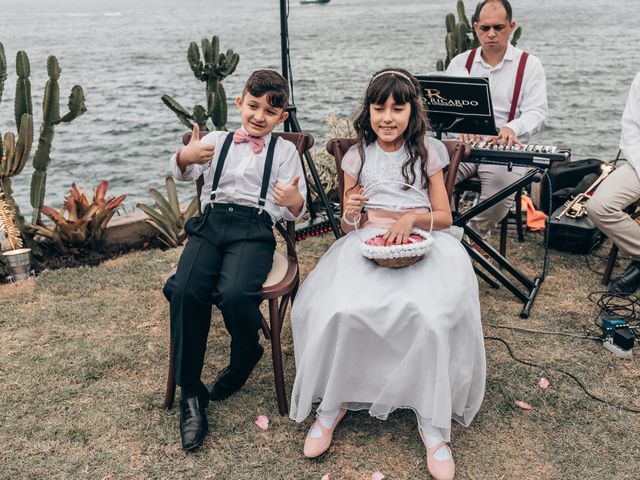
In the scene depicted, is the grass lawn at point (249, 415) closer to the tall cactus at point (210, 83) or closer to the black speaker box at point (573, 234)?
the black speaker box at point (573, 234)

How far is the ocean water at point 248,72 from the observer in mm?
12789

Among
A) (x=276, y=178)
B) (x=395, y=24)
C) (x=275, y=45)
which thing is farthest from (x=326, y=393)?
(x=395, y=24)

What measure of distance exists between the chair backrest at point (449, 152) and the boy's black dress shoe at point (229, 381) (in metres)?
0.98

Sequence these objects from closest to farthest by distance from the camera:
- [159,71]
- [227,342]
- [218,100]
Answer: [227,342] < [218,100] < [159,71]

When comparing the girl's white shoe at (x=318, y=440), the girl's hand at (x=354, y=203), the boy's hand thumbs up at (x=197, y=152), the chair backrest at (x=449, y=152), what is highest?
the boy's hand thumbs up at (x=197, y=152)

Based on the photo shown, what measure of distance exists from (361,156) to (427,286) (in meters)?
0.82

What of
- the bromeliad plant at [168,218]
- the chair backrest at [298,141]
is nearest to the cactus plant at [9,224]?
the bromeliad plant at [168,218]

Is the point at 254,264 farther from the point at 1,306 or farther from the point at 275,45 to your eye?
the point at 275,45

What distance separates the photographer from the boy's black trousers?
2.87m

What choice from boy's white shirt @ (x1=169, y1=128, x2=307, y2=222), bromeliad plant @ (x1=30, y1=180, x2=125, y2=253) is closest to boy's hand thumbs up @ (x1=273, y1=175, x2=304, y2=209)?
boy's white shirt @ (x1=169, y1=128, x2=307, y2=222)

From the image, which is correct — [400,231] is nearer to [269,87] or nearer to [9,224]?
[269,87]

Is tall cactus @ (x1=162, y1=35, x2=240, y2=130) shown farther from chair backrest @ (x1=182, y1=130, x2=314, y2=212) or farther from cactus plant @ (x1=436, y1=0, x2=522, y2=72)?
chair backrest @ (x1=182, y1=130, x2=314, y2=212)

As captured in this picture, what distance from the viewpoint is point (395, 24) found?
47375 mm

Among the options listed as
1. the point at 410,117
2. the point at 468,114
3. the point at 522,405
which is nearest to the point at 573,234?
the point at 468,114
